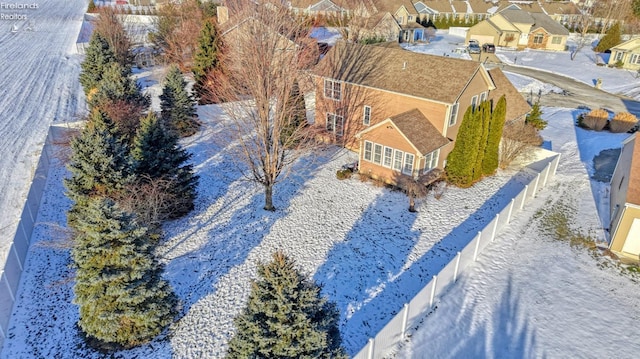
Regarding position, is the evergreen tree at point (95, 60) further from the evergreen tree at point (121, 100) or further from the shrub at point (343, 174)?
the shrub at point (343, 174)

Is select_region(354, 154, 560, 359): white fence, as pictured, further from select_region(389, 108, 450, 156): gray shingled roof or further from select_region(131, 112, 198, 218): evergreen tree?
select_region(131, 112, 198, 218): evergreen tree

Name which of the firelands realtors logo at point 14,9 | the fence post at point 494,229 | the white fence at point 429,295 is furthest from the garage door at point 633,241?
the firelands realtors logo at point 14,9

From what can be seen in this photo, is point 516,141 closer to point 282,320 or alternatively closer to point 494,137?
point 494,137

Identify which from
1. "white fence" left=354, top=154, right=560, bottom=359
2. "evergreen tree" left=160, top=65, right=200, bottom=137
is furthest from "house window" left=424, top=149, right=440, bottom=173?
"evergreen tree" left=160, top=65, right=200, bottom=137

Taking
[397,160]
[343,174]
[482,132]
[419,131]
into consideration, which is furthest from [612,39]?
[343,174]

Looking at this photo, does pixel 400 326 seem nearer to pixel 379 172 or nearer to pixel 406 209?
pixel 406 209

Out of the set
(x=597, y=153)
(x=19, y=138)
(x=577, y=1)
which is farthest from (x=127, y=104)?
(x=577, y=1)
